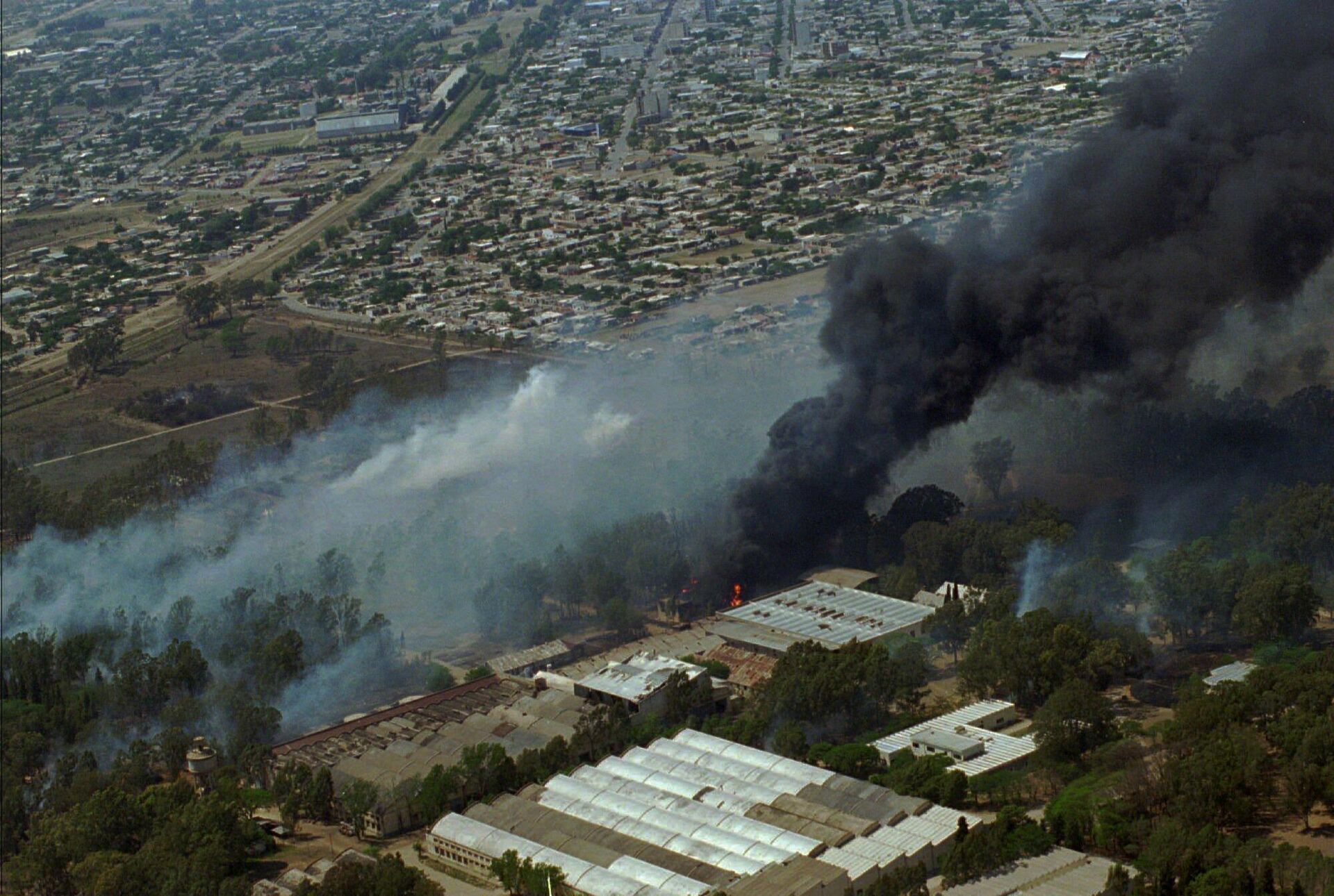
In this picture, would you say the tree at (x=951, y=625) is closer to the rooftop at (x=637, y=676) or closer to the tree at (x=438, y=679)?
the rooftop at (x=637, y=676)

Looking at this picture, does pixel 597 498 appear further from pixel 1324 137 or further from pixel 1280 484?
pixel 1324 137

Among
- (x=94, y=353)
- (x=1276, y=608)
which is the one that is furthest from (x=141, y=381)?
(x=1276, y=608)

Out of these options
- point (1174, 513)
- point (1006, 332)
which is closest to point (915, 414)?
point (1006, 332)

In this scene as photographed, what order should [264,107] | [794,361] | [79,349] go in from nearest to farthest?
[794,361] → [79,349] → [264,107]

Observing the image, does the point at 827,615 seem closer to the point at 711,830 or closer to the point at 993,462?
the point at 993,462

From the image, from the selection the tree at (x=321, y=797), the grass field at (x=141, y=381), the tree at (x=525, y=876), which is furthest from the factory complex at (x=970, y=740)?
the grass field at (x=141, y=381)
